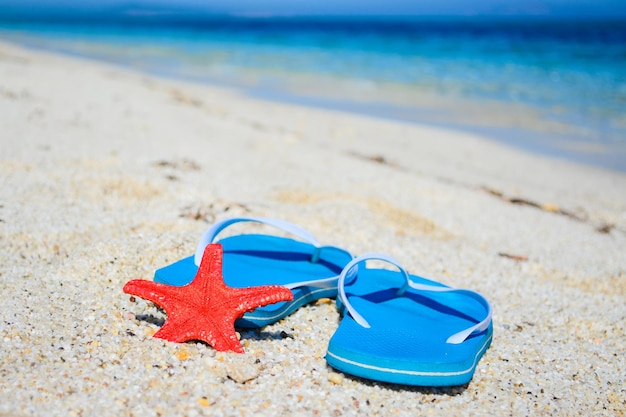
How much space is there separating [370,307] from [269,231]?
1425mm

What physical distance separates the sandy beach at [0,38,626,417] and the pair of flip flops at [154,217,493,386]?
104 mm

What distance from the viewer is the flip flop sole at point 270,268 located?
2.79 metres

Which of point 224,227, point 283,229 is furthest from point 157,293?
point 283,229

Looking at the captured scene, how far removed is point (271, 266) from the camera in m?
3.18

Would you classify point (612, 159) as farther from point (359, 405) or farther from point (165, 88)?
point (165, 88)

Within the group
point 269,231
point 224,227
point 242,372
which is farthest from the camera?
point 269,231

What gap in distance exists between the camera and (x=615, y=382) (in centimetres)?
262

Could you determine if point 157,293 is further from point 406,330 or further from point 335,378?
point 406,330

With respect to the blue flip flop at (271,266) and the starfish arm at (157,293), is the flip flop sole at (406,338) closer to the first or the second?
the blue flip flop at (271,266)

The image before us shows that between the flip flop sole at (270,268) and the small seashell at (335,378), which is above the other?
the flip flop sole at (270,268)

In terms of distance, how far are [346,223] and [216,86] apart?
1001 cm

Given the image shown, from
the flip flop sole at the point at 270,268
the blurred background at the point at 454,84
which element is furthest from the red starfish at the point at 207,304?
the blurred background at the point at 454,84

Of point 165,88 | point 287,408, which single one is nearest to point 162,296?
point 287,408

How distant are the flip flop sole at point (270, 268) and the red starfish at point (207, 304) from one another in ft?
0.52
